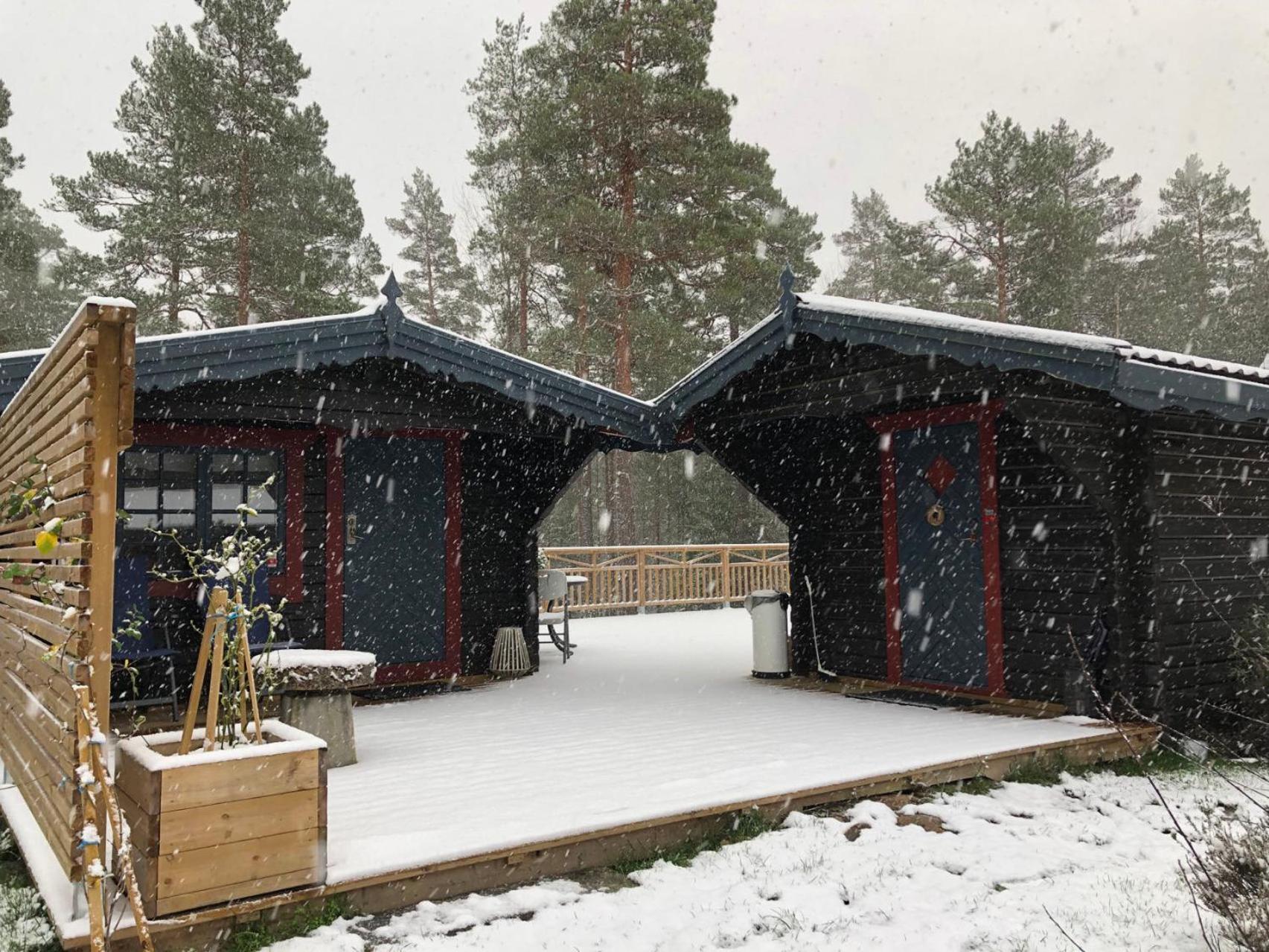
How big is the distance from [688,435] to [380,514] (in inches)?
102

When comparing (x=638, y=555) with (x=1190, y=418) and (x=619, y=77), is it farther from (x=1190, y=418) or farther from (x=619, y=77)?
(x=1190, y=418)

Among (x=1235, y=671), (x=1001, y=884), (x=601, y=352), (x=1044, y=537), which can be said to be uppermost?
(x=601, y=352)

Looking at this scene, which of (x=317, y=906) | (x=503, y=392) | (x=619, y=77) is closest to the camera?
(x=317, y=906)

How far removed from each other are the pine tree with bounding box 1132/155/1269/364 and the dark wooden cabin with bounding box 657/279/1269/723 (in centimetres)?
2126

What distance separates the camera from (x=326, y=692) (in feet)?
17.5

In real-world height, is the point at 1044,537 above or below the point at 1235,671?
above

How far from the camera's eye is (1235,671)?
605 centimetres

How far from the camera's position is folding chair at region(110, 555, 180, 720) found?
6.35m

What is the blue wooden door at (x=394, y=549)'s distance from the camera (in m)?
7.98

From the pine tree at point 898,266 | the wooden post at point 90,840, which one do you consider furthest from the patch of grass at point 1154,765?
the pine tree at point 898,266

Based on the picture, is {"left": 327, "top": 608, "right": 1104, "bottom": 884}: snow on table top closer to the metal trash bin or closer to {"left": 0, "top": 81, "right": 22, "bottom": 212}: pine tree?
the metal trash bin

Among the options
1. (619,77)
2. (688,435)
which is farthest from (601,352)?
(688,435)

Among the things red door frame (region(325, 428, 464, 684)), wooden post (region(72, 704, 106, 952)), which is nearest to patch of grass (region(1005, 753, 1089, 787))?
wooden post (region(72, 704, 106, 952))

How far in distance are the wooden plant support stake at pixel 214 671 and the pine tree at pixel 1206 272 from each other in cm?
2651
